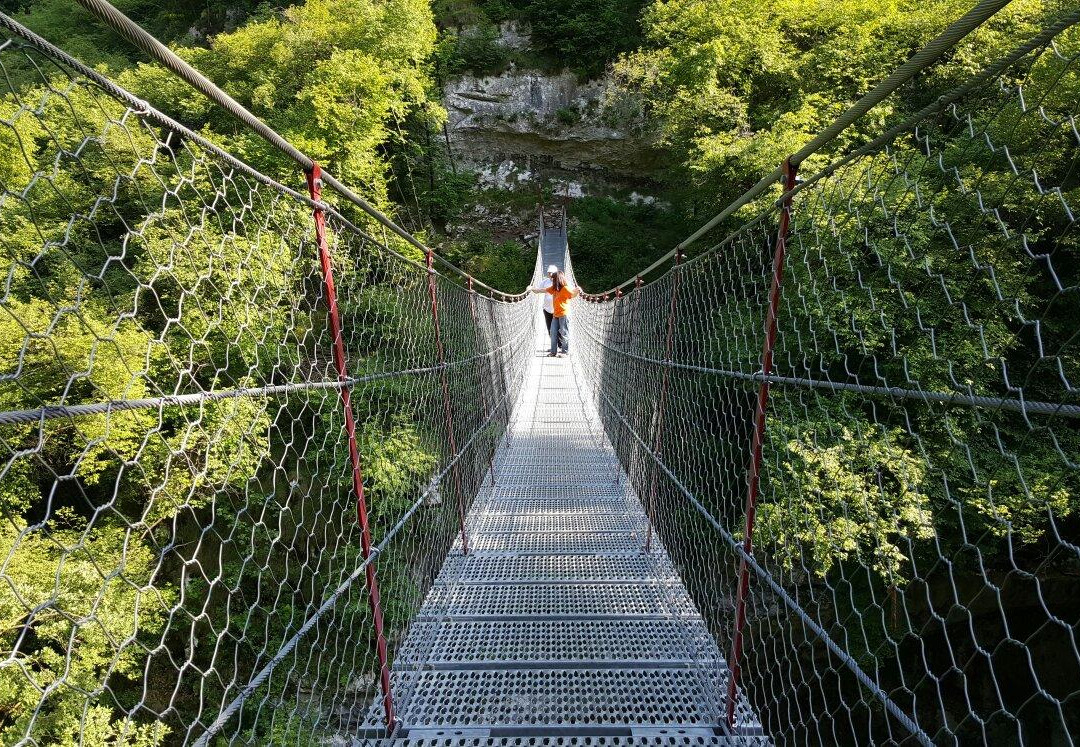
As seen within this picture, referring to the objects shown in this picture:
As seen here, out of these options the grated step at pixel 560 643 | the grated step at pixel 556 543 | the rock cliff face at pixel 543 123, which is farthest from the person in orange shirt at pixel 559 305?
the rock cliff face at pixel 543 123

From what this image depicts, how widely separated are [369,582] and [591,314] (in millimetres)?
4577

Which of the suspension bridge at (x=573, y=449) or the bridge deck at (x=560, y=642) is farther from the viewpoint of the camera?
the bridge deck at (x=560, y=642)

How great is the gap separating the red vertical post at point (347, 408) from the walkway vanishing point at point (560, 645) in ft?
0.50

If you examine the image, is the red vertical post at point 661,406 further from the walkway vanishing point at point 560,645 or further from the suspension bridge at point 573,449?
the walkway vanishing point at point 560,645

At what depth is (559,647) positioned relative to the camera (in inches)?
59.7

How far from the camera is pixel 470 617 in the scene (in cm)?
165

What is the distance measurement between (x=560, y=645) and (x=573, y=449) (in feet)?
6.55

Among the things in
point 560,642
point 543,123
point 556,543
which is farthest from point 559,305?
point 543,123

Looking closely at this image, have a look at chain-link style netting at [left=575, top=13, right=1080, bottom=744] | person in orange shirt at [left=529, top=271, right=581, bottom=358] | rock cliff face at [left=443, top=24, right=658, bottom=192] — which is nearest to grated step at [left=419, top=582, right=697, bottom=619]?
chain-link style netting at [left=575, top=13, right=1080, bottom=744]

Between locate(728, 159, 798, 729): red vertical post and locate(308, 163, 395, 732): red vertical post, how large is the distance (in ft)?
2.37

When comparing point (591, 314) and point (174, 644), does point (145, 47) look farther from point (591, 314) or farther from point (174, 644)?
point (174, 644)

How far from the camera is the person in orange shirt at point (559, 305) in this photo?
5.13 meters

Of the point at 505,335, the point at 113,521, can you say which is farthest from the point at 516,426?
the point at 113,521

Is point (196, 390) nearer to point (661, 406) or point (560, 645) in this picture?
point (661, 406)
